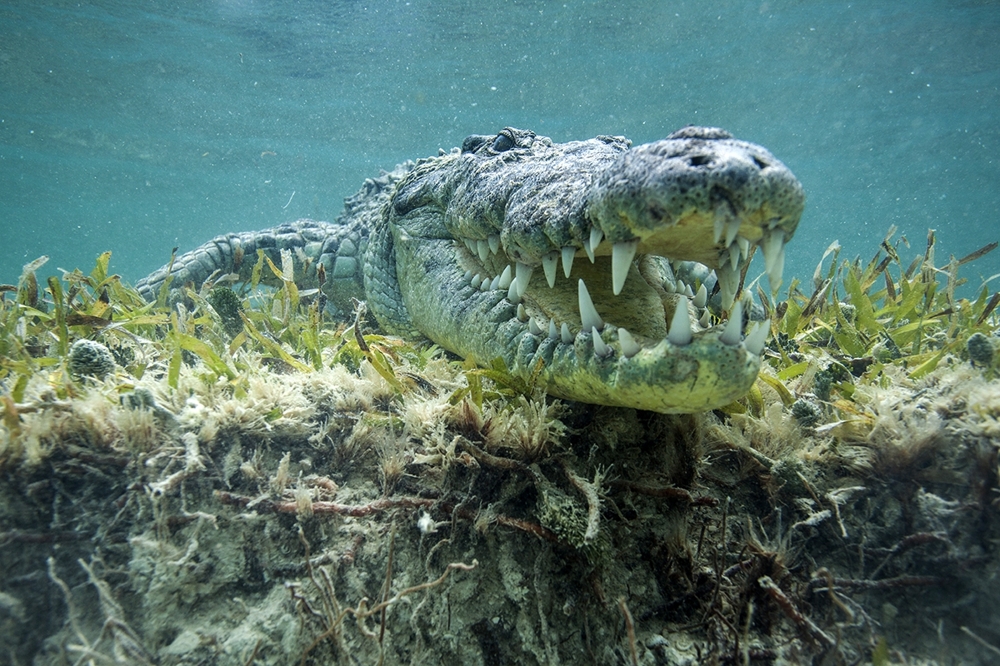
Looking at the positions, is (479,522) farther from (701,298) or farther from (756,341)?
(701,298)

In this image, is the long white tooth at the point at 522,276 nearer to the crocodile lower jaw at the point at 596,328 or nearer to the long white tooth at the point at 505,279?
the crocodile lower jaw at the point at 596,328

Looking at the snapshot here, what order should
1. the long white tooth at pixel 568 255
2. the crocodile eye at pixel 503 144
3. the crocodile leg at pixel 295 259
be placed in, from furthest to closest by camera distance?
1. the crocodile leg at pixel 295 259
2. the crocodile eye at pixel 503 144
3. the long white tooth at pixel 568 255

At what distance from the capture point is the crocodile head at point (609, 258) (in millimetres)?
1432

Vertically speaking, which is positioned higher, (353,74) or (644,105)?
(353,74)

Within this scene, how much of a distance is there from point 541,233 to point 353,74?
22.1m

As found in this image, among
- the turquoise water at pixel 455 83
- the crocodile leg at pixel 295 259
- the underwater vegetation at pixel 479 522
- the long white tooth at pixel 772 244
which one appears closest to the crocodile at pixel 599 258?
the long white tooth at pixel 772 244

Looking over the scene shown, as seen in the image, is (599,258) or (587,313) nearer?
(587,313)

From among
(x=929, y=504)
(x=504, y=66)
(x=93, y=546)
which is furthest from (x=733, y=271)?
(x=504, y=66)

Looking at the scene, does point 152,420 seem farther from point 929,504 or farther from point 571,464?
point 929,504

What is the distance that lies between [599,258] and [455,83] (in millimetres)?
21509

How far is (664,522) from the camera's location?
5.51 ft

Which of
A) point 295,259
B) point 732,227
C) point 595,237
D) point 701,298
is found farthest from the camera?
point 295,259

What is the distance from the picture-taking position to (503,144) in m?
2.92

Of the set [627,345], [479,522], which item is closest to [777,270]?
[627,345]
